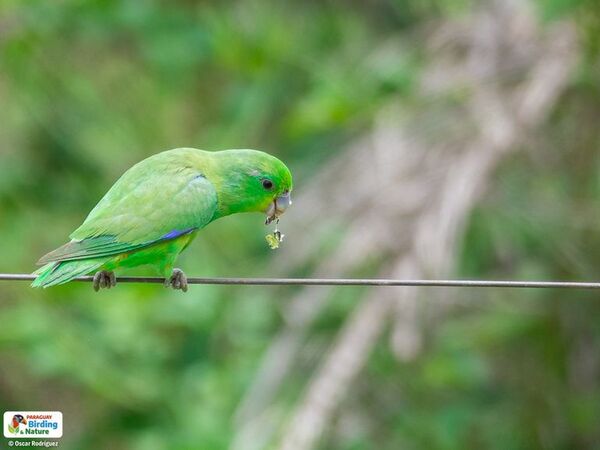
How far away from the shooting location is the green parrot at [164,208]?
524 cm

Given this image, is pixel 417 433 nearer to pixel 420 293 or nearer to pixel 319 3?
pixel 420 293

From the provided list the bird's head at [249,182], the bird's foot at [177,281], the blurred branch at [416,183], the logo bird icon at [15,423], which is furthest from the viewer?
the blurred branch at [416,183]

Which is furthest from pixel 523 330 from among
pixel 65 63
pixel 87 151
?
pixel 65 63

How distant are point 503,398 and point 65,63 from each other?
17.5 ft

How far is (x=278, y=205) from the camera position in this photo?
19.2ft

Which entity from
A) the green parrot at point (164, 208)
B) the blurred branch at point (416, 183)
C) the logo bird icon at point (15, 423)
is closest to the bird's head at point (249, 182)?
the green parrot at point (164, 208)

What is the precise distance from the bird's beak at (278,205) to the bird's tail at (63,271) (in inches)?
38.8

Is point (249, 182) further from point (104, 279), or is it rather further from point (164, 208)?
point (104, 279)

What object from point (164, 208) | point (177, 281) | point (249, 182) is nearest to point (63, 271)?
point (164, 208)

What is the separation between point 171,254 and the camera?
5.54 meters

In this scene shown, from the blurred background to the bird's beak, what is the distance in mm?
1387

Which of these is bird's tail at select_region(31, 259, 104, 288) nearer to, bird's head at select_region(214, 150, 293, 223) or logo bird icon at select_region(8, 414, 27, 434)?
bird's head at select_region(214, 150, 293, 223)

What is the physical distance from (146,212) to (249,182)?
57 centimetres

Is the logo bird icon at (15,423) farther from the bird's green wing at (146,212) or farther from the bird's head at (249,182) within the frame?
the bird's head at (249,182)
